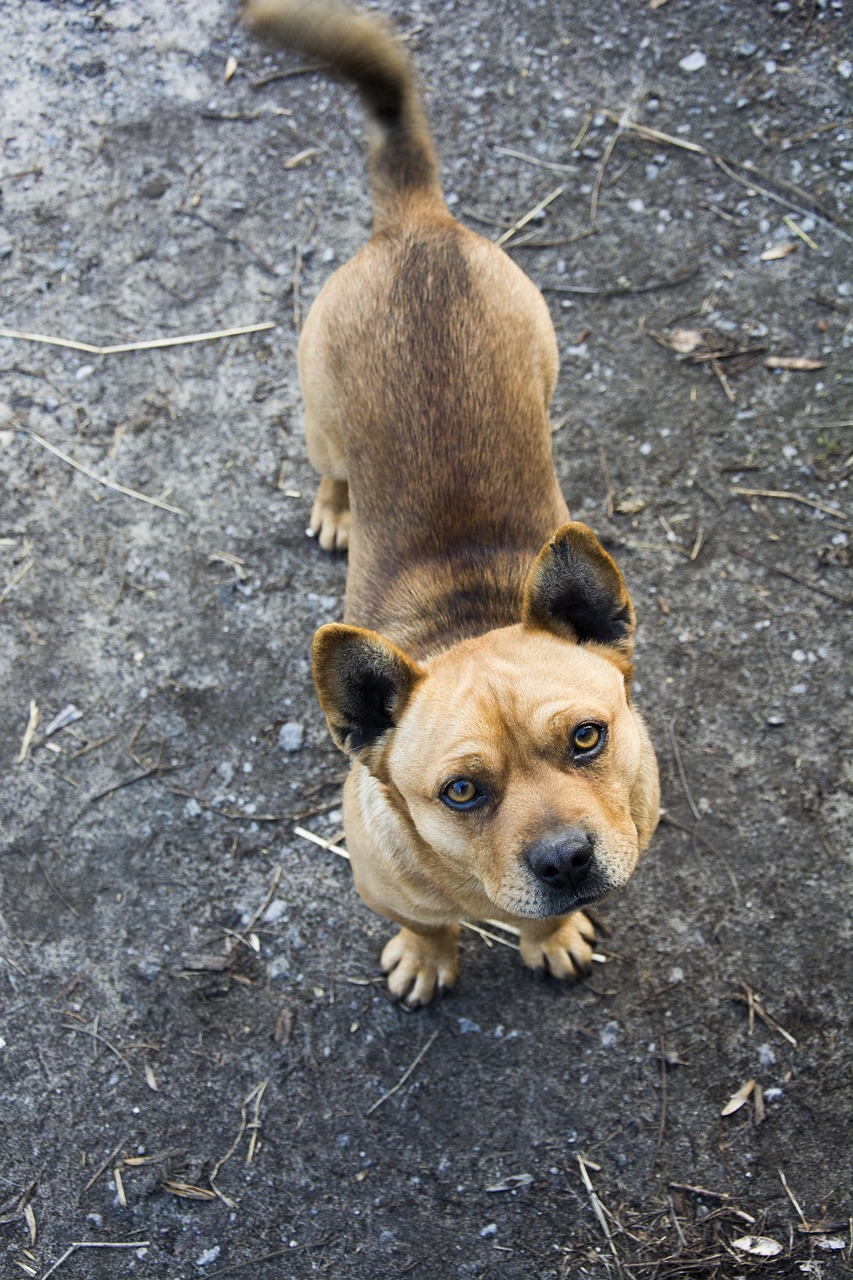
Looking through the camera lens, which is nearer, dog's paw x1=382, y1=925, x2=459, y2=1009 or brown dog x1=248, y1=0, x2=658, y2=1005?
brown dog x1=248, y1=0, x2=658, y2=1005

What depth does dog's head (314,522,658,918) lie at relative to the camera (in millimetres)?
2596

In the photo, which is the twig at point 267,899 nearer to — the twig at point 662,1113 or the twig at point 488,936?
the twig at point 488,936

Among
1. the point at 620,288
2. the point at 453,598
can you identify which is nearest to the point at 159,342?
the point at 620,288

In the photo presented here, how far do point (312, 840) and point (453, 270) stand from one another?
2.49m

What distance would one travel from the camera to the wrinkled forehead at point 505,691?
264 cm

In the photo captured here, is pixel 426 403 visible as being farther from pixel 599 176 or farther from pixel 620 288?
pixel 599 176

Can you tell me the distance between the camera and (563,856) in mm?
2498

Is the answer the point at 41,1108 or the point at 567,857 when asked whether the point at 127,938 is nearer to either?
the point at 41,1108

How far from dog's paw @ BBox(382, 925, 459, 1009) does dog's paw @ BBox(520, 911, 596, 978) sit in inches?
12.3

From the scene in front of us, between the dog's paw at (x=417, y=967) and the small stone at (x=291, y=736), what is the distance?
1015 millimetres

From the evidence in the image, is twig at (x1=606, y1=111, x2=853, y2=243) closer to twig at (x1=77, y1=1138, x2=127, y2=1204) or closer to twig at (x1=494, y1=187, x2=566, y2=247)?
twig at (x1=494, y1=187, x2=566, y2=247)

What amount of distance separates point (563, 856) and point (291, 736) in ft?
7.05

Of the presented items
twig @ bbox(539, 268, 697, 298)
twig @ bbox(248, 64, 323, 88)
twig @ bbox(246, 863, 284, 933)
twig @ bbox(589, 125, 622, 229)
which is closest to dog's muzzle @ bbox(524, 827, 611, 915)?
twig @ bbox(246, 863, 284, 933)

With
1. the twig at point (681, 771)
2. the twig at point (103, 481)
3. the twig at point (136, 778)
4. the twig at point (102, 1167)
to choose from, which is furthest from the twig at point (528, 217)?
the twig at point (102, 1167)
